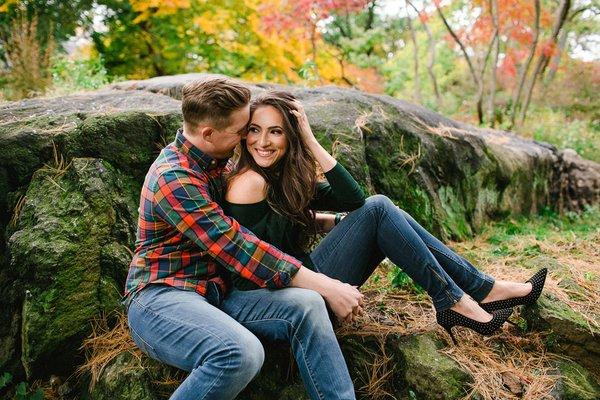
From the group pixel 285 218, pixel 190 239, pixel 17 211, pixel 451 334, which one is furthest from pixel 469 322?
pixel 17 211

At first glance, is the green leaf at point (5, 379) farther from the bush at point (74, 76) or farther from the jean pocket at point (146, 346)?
the bush at point (74, 76)

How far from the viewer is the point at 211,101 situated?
6.51ft

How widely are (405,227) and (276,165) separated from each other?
70 cm

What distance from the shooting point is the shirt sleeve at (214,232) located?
6.14 feet

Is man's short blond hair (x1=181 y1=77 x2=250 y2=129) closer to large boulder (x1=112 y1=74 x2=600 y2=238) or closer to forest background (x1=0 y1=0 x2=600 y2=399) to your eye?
forest background (x1=0 y1=0 x2=600 y2=399)

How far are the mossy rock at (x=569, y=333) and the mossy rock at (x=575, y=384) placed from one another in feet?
0.18

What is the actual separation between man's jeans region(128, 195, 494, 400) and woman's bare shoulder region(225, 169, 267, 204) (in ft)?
1.35

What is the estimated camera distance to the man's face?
2.06 metres

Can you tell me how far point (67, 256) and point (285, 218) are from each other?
109 centimetres

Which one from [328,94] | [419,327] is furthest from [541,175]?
[419,327]

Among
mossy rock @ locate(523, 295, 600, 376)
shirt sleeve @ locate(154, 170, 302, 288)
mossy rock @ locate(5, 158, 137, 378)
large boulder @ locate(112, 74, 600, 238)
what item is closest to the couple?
shirt sleeve @ locate(154, 170, 302, 288)

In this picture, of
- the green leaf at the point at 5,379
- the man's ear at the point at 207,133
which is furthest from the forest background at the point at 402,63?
the man's ear at the point at 207,133

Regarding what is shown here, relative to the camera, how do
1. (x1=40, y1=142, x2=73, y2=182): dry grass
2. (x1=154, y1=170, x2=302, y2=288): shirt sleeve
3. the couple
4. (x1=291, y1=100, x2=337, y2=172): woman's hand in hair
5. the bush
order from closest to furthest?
1. the couple
2. (x1=154, y1=170, x2=302, y2=288): shirt sleeve
3. (x1=291, y1=100, x2=337, y2=172): woman's hand in hair
4. (x1=40, y1=142, x2=73, y2=182): dry grass
5. the bush

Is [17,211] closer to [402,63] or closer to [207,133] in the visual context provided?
[207,133]
